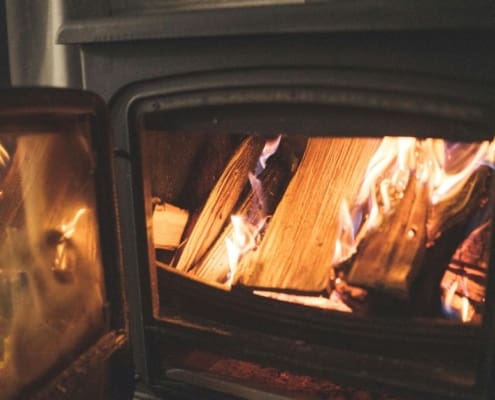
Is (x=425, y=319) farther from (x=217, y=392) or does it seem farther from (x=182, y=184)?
→ (x=182, y=184)

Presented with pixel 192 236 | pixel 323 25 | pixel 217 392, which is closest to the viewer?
pixel 323 25

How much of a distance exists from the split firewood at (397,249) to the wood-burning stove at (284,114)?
0.06 meters

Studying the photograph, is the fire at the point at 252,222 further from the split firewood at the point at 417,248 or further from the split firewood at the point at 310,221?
the split firewood at the point at 417,248

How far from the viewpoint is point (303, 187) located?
97 centimetres

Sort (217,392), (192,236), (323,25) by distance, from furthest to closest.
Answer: (192,236), (217,392), (323,25)

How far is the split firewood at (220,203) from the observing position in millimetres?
1008

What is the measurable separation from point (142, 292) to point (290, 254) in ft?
0.87

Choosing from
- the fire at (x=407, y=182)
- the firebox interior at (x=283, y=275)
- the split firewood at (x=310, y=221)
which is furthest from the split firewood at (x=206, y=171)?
the fire at (x=407, y=182)

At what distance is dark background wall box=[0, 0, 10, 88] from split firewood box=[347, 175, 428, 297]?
76 cm

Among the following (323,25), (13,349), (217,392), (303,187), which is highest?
(323,25)

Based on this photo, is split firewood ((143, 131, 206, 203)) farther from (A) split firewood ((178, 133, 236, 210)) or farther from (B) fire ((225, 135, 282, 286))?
(B) fire ((225, 135, 282, 286))

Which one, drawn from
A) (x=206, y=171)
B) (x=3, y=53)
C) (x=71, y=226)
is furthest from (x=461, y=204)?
(x=3, y=53)

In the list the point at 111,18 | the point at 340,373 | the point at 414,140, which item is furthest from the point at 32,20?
the point at 340,373

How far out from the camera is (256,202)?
1018 millimetres
